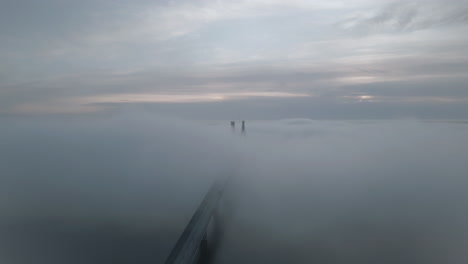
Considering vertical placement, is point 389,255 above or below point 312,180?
above

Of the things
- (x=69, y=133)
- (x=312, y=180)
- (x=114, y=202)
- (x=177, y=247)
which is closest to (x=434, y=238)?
(x=177, y=247)

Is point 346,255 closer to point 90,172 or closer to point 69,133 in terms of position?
point 90,172

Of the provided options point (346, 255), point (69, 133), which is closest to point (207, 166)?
point (346, 255)

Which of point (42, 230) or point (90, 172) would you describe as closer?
point (42, 230)

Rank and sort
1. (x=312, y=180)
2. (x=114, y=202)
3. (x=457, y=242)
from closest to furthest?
1. (x=457, y=242)
2. (x=114, y=202)
3. (x=312, y=180)

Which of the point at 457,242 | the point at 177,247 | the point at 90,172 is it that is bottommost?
the point at 90,172

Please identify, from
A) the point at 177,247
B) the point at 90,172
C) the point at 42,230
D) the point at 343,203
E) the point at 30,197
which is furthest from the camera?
the point at 90,172

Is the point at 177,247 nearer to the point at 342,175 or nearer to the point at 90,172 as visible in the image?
the point at 342,175
